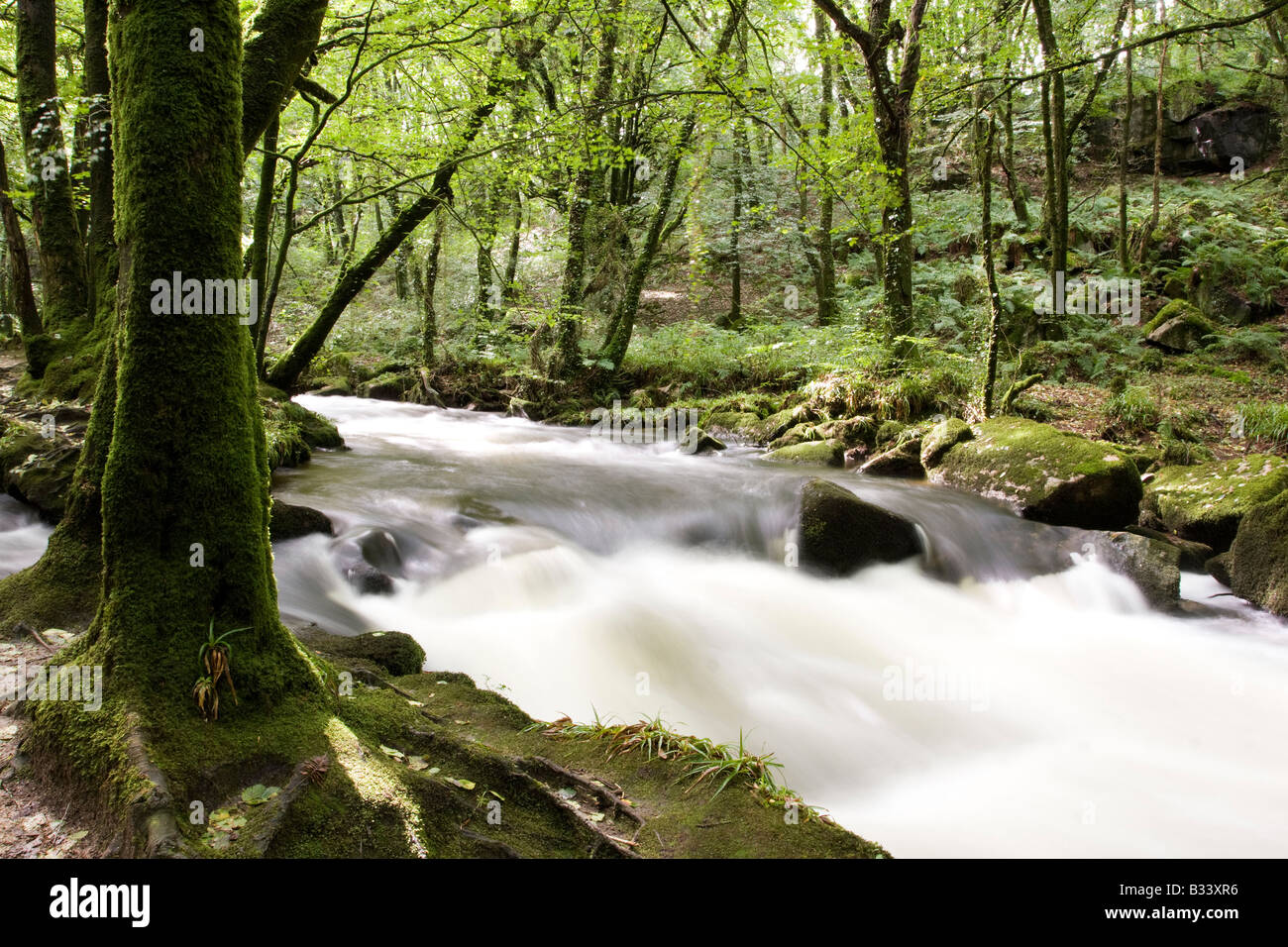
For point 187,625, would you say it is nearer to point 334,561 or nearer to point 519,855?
point 519,855

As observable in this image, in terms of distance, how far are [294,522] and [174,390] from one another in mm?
3935

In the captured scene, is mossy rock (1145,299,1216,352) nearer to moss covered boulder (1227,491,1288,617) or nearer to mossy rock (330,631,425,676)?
moss covered boulder (1227,491,1288,617)

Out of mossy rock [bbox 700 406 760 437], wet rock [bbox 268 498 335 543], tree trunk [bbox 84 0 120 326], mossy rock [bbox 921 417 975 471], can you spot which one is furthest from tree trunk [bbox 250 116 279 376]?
mossy rock [bbox 921 417 975 471]

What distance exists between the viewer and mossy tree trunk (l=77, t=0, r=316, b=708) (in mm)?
2400

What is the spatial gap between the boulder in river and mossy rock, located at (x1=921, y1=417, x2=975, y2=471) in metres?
3.29

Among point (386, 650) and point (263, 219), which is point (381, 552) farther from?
point (263, 219)

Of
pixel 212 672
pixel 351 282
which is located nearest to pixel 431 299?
pixel 351 282

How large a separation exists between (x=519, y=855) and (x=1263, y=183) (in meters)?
26.9

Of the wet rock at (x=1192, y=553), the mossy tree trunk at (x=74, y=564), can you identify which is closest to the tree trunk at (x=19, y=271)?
the mossy tree trunk at (x=74, y=564)

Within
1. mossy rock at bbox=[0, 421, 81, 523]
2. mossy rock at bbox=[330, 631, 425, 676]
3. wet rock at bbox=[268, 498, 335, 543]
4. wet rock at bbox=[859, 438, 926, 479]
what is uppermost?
mossy rock at bbox=[0, 421, 81, 523]

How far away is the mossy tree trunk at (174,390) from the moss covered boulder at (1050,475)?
818cm

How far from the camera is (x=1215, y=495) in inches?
293
